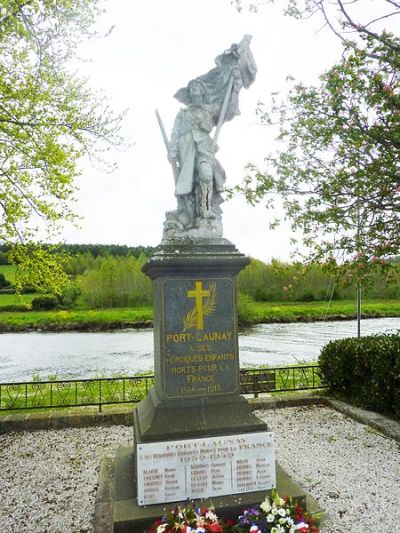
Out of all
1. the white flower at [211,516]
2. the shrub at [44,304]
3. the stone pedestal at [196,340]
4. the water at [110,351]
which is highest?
the stone pedestal at [196,340]

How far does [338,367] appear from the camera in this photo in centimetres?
808

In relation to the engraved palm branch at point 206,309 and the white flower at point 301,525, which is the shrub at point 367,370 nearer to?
the engraved palm branch at point 206,309

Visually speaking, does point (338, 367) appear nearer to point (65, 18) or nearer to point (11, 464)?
point (11, 464)

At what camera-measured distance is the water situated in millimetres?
15297

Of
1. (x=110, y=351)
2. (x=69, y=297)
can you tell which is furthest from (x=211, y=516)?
(x=69, y=297)

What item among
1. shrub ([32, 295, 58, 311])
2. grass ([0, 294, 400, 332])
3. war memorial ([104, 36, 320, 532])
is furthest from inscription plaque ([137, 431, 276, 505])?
shrub ([32, 295, 58, 311])

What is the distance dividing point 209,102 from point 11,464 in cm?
524

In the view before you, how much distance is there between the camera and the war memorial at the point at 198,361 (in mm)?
3693

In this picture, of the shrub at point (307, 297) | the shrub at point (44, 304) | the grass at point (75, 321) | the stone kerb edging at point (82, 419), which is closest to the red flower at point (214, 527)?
the stone kerb edging at point (82, 419)

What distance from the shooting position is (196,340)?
13.6 feet

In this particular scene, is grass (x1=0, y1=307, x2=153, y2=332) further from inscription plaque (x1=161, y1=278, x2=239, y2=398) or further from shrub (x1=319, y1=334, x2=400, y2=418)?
inscription plaque (x1=161, y1=278, x2=239, y2=398)

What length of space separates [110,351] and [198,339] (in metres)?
16.2

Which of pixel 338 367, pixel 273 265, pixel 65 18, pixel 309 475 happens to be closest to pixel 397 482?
pixel 309 475

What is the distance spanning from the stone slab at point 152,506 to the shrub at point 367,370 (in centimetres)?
325
